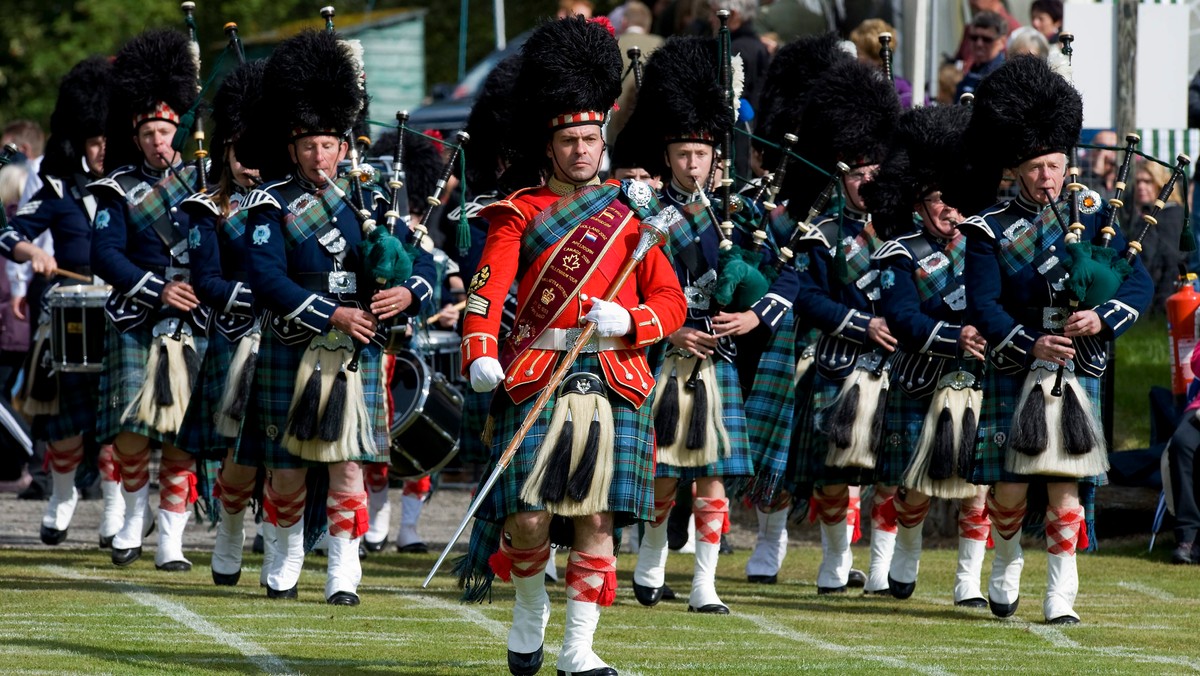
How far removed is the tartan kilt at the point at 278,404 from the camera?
27.9 ft

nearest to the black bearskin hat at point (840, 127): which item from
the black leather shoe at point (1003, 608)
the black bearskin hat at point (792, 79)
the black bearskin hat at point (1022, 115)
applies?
the black bearskin hat at point (792, 79)

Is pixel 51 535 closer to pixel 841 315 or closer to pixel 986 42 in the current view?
pixel 841 315

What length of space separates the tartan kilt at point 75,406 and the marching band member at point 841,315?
3617 mm

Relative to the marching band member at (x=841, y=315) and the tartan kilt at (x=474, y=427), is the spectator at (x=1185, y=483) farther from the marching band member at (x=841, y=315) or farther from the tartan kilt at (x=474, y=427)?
the tartan kilt at (x=474, y=427)

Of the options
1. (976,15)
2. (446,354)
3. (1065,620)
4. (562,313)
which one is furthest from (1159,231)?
(562,313)

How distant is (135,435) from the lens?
10016 millimetres

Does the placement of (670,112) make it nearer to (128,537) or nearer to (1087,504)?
(1087,504)

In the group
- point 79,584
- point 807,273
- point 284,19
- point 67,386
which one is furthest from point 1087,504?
point 284,19

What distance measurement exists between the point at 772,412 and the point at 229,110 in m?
2.72

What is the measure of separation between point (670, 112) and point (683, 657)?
253cm

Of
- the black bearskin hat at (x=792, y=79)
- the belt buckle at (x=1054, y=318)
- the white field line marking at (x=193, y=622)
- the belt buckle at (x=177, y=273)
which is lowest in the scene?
the white field line marking at (x=193, y=622)

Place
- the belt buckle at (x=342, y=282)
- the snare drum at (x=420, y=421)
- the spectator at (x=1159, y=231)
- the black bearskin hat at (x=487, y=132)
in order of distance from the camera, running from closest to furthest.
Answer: the belt buckle at (x=342, y=282) → the black bearskin hat at (x=487, y=132) → the snare drum at (x=420, y=421) → the spectator at (x=1159, y=231)

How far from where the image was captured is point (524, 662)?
664cm

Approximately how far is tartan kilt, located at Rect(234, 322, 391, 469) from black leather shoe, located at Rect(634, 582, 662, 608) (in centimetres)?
117
